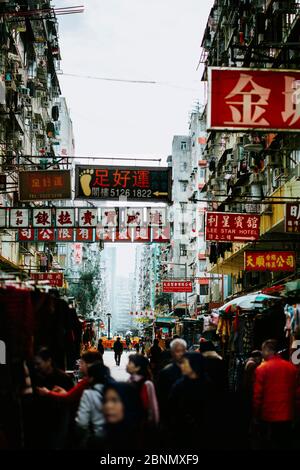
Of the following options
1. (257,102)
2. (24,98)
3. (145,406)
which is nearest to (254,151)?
(24,98)

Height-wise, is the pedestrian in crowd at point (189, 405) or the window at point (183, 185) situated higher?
the window at point (183, 185)

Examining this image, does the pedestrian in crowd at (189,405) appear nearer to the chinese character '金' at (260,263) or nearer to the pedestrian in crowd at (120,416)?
the pedestrian in crowd at (120,416)

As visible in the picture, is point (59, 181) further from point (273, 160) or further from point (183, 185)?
point (183, 185)

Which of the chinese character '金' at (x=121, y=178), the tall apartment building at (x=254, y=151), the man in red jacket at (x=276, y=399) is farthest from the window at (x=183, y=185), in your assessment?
the man in red jacket at (x=276, y=399)

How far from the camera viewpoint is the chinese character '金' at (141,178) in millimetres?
20125

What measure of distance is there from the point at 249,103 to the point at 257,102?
0.41 feet

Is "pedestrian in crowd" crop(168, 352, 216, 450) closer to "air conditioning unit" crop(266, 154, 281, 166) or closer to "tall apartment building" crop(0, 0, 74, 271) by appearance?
"tall apartment building" crop(0, 0, 74, 271)

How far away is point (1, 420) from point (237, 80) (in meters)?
5.82

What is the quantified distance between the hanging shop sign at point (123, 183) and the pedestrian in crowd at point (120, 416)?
1422 cm

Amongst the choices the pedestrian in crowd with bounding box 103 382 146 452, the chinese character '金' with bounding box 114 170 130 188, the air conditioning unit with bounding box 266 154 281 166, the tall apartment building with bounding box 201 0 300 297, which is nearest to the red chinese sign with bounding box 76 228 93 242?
the chinese character '金' with bounding box 114 170 130 188

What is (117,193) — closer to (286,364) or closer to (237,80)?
(237,80)

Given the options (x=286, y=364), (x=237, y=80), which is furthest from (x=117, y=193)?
(x=286, y=364)

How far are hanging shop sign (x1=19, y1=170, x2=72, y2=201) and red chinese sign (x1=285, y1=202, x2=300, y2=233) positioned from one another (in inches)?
251

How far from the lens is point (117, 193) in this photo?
20125 mm
